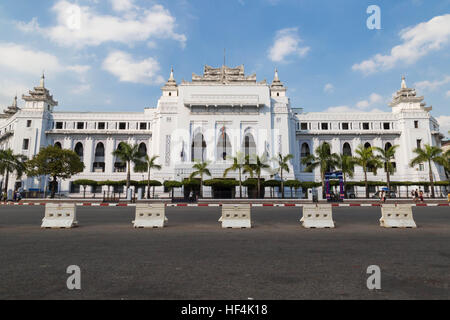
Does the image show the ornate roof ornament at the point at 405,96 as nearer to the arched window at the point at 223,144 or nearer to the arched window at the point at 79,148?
the arched window at the point at 223,144

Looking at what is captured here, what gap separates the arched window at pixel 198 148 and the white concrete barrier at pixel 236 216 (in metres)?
36.0

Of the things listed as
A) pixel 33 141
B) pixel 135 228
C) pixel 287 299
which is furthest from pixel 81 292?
pixel 33 141

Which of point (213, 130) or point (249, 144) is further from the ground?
point (213, 130)

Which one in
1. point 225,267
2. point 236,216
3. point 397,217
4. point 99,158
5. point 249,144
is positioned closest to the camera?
point 225,267

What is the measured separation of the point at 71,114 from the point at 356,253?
191ft

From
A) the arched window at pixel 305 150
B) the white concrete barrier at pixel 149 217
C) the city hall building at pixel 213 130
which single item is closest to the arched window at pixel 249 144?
the city hall building at pixel 213 130

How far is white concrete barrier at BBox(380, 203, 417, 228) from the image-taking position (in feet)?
31.9

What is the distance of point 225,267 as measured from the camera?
4352 mm

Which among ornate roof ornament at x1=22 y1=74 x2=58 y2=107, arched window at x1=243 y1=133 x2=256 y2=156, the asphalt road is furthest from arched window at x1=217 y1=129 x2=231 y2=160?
the asphalt road

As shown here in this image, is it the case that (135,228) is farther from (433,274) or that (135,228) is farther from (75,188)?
(75,188)

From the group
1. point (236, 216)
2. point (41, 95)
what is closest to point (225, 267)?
point (236, 216)

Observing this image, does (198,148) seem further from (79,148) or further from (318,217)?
(318,217)

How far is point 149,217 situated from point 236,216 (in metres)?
3.17

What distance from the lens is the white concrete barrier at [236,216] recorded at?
32.4 feet
